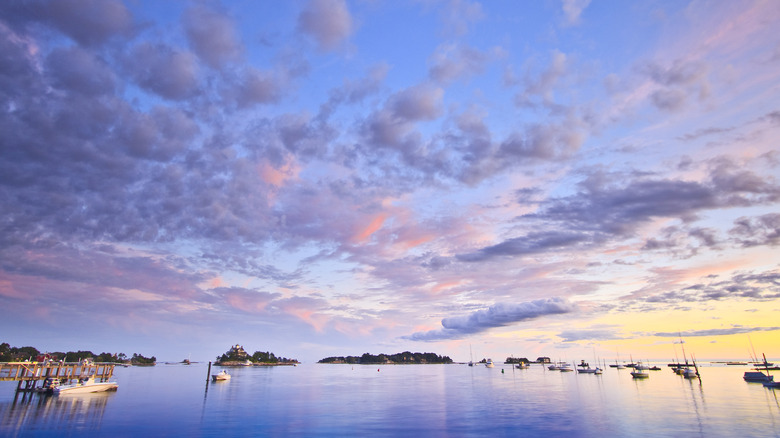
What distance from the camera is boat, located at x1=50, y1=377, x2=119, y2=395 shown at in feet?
236

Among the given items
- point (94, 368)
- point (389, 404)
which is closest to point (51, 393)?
point (94, 368)

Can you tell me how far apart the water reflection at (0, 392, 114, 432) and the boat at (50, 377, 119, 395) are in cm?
121

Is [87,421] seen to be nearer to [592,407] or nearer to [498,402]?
[498,402]

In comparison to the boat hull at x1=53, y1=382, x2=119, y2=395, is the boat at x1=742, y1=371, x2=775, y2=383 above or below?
above

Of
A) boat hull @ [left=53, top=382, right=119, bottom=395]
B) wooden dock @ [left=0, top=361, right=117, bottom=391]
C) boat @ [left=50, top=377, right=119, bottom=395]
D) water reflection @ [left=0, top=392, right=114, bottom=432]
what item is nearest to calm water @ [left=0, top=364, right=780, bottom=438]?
water reflection @ [left=0, top=392, right=114, bottom=432]

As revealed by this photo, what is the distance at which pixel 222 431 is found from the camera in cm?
4419

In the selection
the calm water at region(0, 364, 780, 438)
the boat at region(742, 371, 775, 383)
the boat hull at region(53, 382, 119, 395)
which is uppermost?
the boat at region(742, 371, 775, 383)

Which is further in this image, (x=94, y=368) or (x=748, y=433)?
(x=94, y=368)

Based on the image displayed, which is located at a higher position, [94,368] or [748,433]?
[94,368]

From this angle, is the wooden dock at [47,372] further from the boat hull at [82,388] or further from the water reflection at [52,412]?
the boat hull at [82,388]

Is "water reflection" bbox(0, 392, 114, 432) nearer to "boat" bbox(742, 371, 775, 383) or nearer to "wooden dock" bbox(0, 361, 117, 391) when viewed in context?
"wooden dock" bbox(0, 361, 117, 391)

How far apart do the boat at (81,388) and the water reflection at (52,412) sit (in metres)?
1.21

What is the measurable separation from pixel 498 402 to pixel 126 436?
57.3 meters

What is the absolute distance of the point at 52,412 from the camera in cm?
5334
